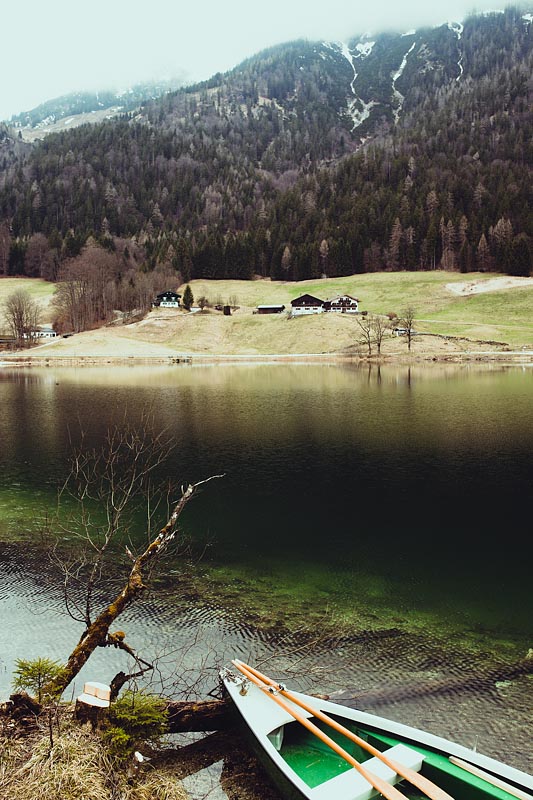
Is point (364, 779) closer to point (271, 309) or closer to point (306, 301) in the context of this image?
point (306, 301)

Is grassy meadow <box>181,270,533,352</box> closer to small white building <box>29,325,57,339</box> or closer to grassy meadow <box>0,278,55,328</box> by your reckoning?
grassy meadow <box>0,278,55,328</box>

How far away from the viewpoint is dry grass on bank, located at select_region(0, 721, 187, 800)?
754 centimetres

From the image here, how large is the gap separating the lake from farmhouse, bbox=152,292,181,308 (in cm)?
11270

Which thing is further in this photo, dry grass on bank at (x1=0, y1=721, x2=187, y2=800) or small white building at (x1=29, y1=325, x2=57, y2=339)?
small white building at (x1=29, y1=325, x2=57, y2=339)

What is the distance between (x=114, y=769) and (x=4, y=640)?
7.51 m

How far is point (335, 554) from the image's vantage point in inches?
794

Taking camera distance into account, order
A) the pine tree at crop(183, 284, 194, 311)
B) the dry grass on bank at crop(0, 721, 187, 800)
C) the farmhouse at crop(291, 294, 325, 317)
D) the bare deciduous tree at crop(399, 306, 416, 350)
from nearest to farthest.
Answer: the dry grass on bank at crop(0, 721, 187, 800) → the bare deciduous tree at crop(399, 306, 416, 350) → the farmhouse at crop(291, 294, 325, 317) → the pine tree at crop(183, 284, 194, 311)

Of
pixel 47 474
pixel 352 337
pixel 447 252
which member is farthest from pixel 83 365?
pixel 447 252

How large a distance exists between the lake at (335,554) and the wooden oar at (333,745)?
8.60ft

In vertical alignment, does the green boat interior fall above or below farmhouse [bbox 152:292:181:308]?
below

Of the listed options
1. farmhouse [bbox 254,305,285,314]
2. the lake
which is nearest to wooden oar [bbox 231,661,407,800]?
the lake

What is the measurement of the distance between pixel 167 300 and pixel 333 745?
15778 cm

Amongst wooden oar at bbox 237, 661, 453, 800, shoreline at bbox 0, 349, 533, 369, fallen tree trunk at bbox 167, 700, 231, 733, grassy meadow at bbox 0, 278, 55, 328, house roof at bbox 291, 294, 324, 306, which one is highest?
grassy meadow at bbox 0, 278, 55, 328

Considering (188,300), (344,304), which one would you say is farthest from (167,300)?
(344,304)
